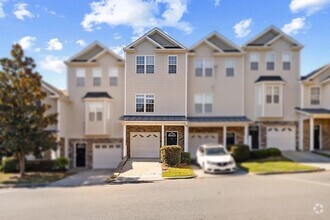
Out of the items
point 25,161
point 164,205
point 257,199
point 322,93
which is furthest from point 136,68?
point 322,93

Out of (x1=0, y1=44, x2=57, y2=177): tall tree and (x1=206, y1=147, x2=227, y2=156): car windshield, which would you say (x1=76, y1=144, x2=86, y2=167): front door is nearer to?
(x1=206, y1=147, x2=227, y2=156): car windshield

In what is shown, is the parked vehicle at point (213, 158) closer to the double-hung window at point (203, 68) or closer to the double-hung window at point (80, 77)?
the double-hung window at point (203, 68)

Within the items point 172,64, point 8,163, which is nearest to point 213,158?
point 172,64

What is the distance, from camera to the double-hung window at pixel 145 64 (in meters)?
2.54

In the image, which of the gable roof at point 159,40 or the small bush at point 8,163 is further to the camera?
the small bush at point 8,163

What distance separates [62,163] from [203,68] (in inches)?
201

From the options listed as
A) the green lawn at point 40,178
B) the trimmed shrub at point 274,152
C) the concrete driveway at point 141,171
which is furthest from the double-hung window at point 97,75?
the trimmed shrub at point 274,152

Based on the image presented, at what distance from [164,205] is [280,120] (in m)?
6.77

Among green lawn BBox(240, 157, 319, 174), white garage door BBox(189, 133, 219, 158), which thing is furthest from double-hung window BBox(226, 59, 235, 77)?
green lawn BBox(240, 157, 319, 174)

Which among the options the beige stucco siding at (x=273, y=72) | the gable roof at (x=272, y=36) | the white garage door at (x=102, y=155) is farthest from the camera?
the beige stucco siding at (x=273, y=72)

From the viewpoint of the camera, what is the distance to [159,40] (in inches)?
102

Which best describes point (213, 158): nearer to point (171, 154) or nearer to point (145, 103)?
point (171, 154)

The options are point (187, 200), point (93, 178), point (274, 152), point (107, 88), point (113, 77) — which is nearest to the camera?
point (187, 200)

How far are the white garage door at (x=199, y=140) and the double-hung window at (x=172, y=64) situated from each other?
2.61 ft
